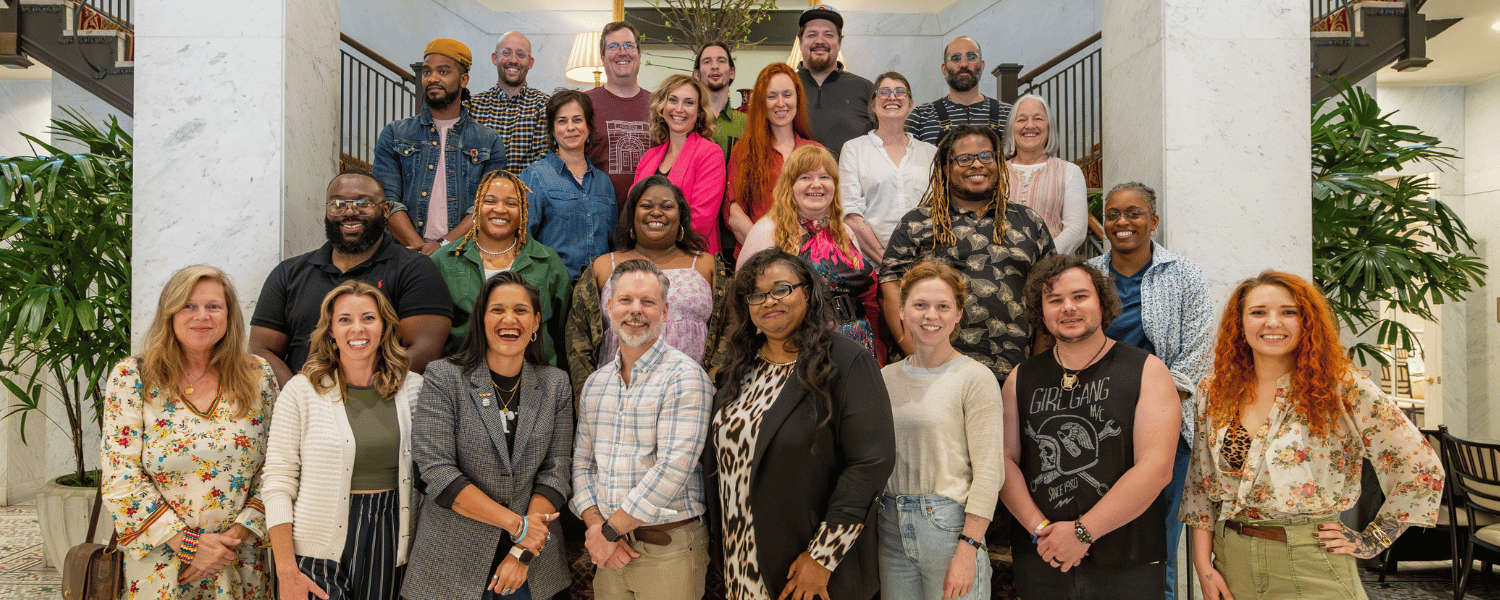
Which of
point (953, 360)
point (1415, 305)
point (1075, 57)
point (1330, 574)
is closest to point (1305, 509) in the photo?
point (1330, 574)

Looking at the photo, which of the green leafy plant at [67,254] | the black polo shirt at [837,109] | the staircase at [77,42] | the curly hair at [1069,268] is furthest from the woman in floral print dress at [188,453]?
the staircase at [77,42]

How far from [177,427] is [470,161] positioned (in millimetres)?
1791

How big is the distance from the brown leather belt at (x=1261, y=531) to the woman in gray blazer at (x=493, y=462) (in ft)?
6.11

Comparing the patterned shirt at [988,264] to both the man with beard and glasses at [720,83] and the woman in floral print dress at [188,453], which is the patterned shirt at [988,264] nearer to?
the man with beard and glasses at [720,83]

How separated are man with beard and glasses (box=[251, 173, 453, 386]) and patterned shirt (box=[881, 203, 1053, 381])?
1562 millimetres

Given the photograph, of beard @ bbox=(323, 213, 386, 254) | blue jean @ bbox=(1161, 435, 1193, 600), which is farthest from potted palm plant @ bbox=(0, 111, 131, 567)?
blue jean @ bbox=(1161, 435, 1193, 600)

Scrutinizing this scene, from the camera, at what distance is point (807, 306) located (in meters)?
2.44

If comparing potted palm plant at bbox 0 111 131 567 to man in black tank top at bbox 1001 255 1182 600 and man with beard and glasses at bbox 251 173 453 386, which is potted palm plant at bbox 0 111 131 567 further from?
man in black tank top at bbox 1001 255 1182 600

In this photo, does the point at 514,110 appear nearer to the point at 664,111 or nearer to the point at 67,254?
the point at 664,111

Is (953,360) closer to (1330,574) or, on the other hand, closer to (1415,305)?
(1330,574)

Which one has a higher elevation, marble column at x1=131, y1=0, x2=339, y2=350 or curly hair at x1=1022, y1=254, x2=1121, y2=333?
marble column at x1=131, y1=0, x2=339, y2=350

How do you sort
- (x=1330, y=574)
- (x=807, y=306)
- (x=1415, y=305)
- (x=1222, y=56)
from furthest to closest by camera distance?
(x=1415, y=305), (x=1222, y=56), (x=807, y=306), (x=1330, y=574)

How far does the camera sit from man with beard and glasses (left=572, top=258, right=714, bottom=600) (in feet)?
7.91

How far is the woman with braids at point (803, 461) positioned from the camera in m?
2.27
